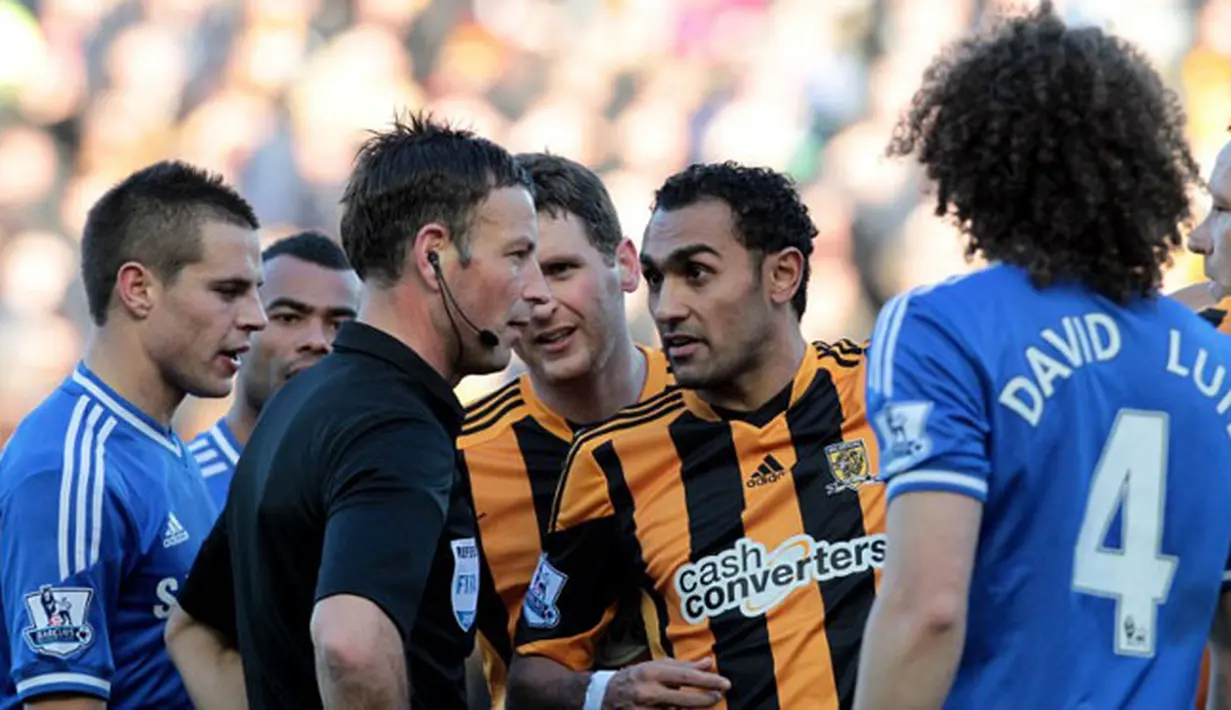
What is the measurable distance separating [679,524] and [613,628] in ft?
1.14

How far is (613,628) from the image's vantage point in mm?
3518

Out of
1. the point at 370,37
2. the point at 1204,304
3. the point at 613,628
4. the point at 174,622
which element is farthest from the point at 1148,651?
the point at 370,37

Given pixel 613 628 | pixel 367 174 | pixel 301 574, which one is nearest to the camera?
pixel 301 574

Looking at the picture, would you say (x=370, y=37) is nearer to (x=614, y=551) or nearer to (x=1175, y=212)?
(x=614, y=551)

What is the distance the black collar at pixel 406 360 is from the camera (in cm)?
275

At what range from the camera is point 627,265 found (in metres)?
4.24

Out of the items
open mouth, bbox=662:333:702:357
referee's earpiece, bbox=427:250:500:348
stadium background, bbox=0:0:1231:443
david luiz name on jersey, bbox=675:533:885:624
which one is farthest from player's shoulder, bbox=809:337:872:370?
stadium background, bbox=0:0:1231:443

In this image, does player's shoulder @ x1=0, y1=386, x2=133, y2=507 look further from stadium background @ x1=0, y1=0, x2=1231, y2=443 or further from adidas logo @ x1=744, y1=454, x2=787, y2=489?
stadium background @ x1=0, y1=0, x2=1231, y2=443

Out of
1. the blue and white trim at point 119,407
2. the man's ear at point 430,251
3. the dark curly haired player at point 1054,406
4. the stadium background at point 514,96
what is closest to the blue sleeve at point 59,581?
the blue and white trim at point 119,407

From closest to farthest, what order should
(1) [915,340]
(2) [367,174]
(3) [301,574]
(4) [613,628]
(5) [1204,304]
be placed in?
(1) [915,340] → (3) [301,574] → (2) [367,174] → (4) [613,628] → (5) [1204,304]

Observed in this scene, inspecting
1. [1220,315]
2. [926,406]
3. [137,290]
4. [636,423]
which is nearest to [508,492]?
[636,423]

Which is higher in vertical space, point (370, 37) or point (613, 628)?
point (370, 37)

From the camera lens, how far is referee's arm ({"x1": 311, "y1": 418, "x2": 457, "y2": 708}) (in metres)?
2.44

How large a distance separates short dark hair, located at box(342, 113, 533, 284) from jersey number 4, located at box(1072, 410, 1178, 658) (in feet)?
3.65
